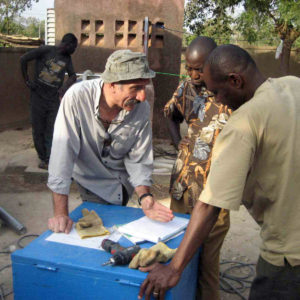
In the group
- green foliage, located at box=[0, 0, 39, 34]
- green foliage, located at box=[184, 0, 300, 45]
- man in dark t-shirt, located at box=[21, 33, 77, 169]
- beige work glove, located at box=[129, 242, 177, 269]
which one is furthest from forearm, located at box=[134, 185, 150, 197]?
green foliage, located at box=[0, 0, 39, 34]

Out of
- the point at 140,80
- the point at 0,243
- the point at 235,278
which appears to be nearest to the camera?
the point at 140,80

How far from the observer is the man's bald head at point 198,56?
2369 mm

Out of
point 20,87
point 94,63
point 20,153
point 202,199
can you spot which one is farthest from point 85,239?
point 20,87

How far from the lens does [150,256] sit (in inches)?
62.2

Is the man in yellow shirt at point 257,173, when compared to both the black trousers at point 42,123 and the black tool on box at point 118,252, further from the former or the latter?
the black trousers at point 42,123

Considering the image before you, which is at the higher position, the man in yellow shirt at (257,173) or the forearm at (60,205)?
the man in yellow shirt at (257,173)

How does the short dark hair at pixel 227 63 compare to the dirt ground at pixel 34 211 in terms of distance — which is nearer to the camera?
the short dark hair at pixel 227 63

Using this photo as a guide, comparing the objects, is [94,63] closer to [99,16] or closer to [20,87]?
[99,16]

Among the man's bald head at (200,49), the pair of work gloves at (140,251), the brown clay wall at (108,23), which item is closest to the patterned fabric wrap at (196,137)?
the man's bald head at (200,49)

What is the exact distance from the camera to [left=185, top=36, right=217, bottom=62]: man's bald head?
237 cm

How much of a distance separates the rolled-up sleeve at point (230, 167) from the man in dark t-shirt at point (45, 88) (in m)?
4.44

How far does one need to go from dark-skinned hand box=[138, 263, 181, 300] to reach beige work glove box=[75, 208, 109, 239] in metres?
0.45

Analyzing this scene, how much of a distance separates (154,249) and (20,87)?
26.4 ft

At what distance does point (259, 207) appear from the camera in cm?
157
